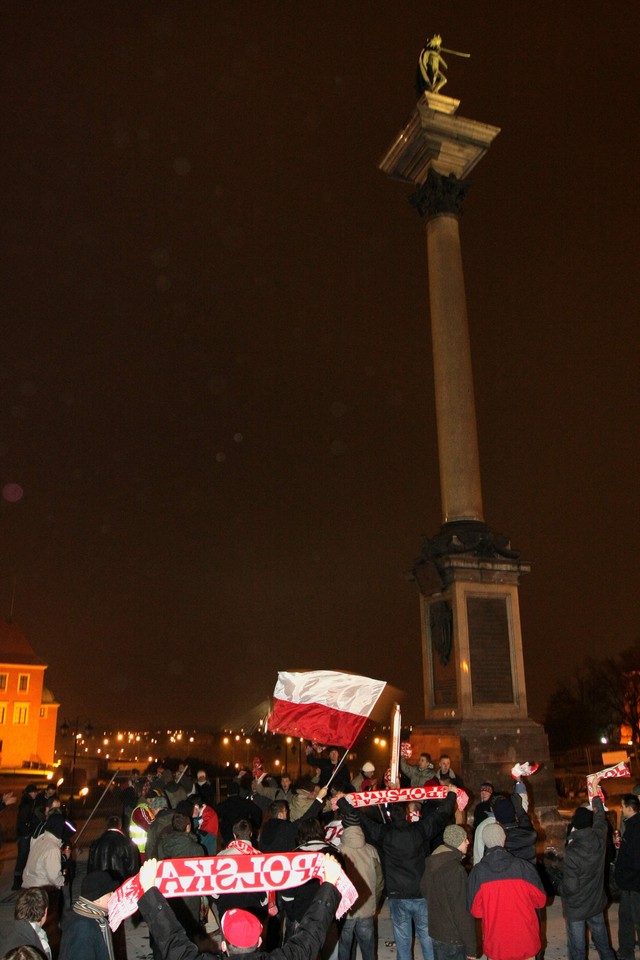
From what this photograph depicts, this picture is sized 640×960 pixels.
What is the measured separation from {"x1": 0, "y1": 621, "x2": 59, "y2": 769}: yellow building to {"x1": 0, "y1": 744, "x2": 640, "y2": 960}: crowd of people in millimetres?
66252

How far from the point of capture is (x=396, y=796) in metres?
8.62

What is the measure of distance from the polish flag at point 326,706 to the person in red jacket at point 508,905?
11.2 feet

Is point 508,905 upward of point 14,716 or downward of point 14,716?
downward

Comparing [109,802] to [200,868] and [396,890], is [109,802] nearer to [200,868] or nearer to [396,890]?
[396,890]

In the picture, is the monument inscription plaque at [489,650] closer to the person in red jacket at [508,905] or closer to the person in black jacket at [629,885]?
the person in black jacket at [629,885]

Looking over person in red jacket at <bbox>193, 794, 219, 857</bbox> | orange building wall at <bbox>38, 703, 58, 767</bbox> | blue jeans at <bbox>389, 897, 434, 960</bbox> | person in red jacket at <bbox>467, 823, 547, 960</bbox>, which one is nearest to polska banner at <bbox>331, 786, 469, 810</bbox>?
blue jeans at <bbox>389, 897, 434, 960</bbox>

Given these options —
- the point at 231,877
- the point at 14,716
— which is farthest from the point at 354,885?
the point at 14,716

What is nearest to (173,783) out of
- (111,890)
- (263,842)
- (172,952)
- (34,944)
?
(263,842)

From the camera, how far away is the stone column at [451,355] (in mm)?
19616

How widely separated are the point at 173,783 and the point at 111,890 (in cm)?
708

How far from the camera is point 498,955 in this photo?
6.31 m

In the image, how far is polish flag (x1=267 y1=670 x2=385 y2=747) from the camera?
32.7 feet

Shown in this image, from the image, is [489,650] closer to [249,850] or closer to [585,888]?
[585,888]

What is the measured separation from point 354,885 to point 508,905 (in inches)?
57.2
